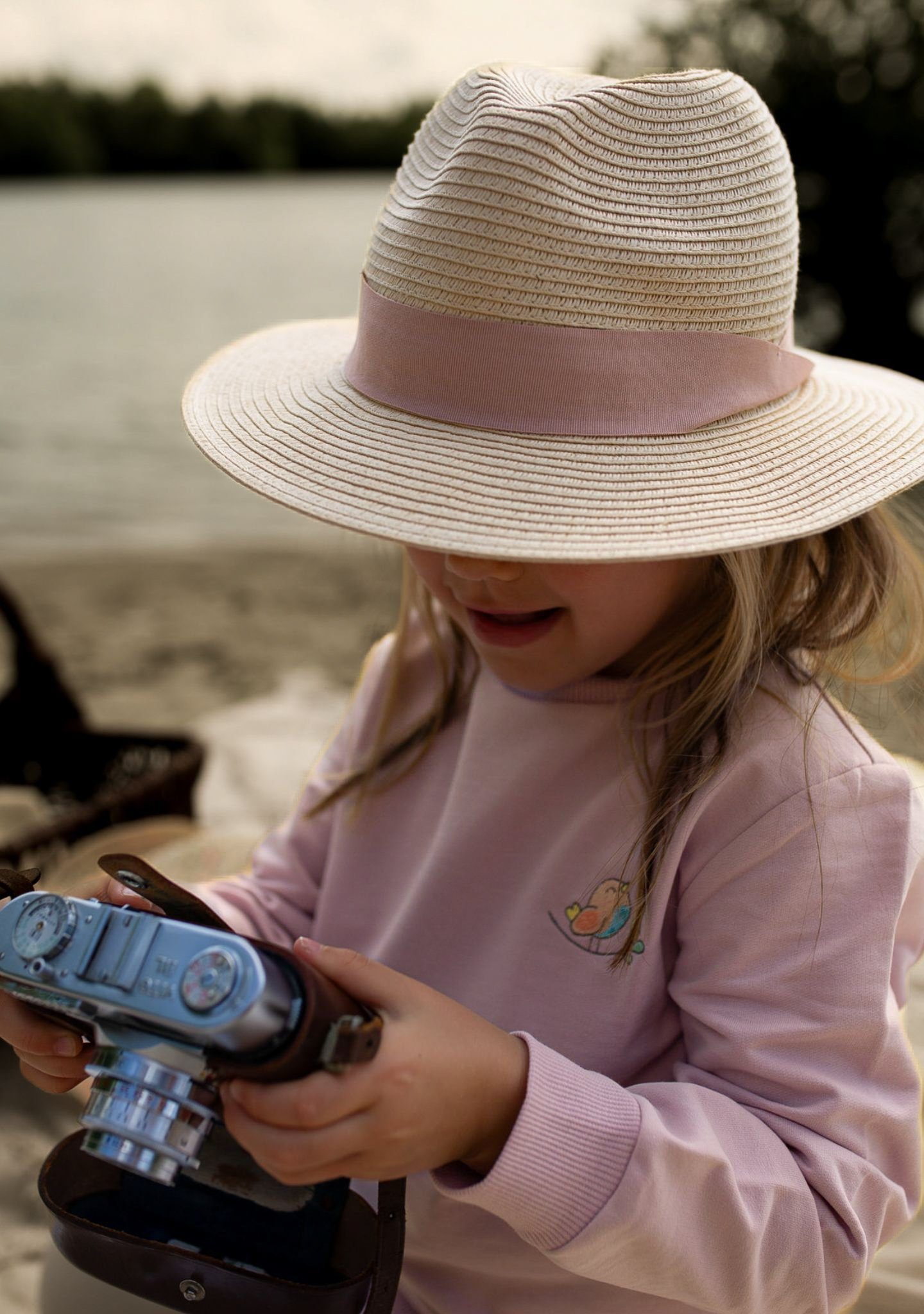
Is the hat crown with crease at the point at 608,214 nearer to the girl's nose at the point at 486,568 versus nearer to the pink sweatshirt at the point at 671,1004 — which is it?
the girl's nose at the point at 486,568

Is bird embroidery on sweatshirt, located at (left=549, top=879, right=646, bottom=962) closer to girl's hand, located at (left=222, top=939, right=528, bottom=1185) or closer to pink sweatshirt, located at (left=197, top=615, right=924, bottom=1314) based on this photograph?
pink sweatshirt, located at (left=197, top=615, right=924, bottom=1314)

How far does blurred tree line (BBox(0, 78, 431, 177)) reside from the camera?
22062 mm

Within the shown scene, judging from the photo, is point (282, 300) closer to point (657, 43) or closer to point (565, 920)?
point (657, 43)

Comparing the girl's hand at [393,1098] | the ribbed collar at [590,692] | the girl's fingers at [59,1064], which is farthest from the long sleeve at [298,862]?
the girl's hand at [393,1098]

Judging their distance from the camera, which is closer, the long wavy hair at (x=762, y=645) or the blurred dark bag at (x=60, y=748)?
the long wavy hair at (x=762, y=645)

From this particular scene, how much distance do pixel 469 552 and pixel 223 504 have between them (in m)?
5.60

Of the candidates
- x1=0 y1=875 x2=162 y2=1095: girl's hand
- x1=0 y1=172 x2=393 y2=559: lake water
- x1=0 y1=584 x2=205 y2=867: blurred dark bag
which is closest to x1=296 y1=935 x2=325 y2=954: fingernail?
x1=0 y1=875 x2=162 y2=1095: girl's hand

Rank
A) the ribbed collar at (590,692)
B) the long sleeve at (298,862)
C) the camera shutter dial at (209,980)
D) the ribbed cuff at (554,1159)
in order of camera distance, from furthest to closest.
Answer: the long sleeve at (298,862) < the ribbed collar at (590,692) < the ribbed cuff at (554,1159) < the camera shutter dial at (209,980)

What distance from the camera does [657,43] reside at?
507 cm

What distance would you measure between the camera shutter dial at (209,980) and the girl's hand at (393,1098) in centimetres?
6

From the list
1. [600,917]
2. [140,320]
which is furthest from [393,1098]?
[140,320]

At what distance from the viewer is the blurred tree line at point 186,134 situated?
2206cm

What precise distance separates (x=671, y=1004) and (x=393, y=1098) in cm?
32

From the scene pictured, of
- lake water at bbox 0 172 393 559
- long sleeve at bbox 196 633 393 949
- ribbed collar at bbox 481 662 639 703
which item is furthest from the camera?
lake water at bbox 0 172 393 559
